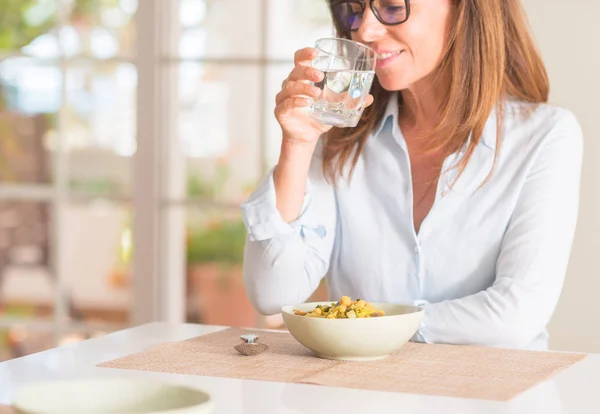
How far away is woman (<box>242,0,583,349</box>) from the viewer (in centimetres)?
186

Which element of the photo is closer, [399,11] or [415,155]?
[399,11]

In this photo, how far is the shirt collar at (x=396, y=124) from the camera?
2.03 meters

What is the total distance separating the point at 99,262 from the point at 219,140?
1.17 m

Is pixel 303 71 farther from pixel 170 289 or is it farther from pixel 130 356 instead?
pixel 170 289

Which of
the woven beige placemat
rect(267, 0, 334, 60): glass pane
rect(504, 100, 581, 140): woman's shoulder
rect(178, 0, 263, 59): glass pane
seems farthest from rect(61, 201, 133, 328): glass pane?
the woven beige placemat

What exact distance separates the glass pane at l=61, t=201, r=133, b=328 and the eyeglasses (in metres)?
4.72

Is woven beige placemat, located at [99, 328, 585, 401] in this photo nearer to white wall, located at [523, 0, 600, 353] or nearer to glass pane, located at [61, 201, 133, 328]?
white wall, located at [523, 0, 600, 353]

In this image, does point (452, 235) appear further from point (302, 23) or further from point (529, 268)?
point (302, 23)

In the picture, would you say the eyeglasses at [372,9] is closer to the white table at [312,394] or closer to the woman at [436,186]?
the woman at [436,186]

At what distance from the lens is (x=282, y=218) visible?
1.93m

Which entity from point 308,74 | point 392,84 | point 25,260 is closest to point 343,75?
point 308,74

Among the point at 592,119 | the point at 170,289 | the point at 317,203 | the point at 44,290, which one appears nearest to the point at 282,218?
the point at 317,203

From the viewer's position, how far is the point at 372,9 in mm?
1938

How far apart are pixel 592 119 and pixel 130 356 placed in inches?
64.2
